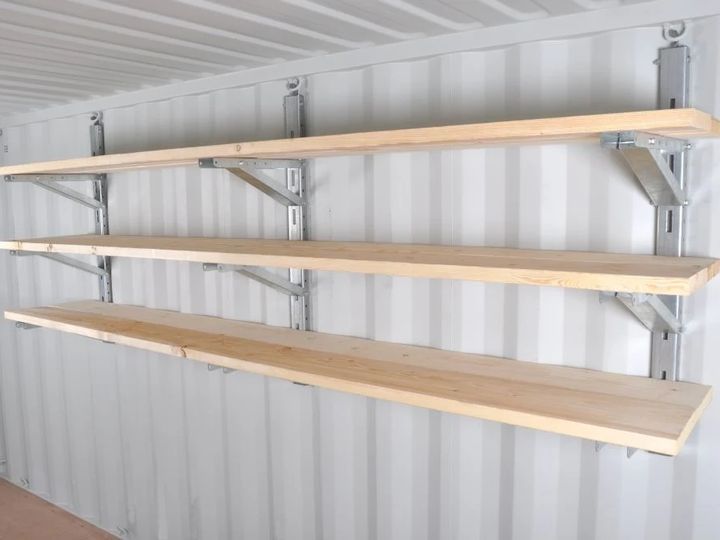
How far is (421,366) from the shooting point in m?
2.06

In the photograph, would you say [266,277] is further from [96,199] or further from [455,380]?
[96,199]

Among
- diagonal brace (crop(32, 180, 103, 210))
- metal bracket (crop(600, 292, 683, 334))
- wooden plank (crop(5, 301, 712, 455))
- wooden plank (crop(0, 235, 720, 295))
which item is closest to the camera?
wooden plank (crop(0, 235, 720, 295))

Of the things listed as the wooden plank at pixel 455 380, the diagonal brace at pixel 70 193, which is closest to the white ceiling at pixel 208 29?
the diagonal brace at pixel 70 193

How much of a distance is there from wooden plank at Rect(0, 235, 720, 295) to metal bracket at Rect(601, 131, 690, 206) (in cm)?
17

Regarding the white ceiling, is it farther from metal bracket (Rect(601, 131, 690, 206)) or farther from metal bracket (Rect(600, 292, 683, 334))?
metal bracket (Rect(600, 292, 683, 334))

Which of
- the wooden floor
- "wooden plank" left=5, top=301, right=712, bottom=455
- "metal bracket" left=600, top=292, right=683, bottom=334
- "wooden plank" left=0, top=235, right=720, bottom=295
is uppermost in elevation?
"wooden plank" left=0, top=235, right=720, bottom=295

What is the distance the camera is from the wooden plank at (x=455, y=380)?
1532 millimetres

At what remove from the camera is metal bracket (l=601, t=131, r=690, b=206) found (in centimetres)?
137

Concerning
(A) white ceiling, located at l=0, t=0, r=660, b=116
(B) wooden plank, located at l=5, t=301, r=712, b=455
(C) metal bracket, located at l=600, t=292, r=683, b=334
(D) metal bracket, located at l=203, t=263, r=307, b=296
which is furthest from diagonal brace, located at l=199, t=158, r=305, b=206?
(C) metal bracket, located at l=600, t=292, r=683, b=334

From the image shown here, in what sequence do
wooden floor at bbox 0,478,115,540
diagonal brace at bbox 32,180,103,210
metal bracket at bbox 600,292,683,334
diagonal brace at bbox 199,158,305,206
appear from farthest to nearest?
1. wooden floor at bbox 0,478,115,540
2. diagonal brace at bbox 32,180,103,210
3. diagonal brace at bbox 199,158,305,206
4. metal bracket at bbox 600,292,683,334

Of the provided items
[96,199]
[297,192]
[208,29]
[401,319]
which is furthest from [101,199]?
[401,319]

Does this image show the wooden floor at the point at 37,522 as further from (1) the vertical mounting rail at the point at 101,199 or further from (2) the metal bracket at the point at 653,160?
(2) the metal bracket at the point at 653,160

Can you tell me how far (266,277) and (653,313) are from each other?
1.31 meters

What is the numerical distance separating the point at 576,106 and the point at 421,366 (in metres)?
0.89
